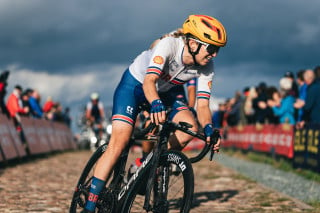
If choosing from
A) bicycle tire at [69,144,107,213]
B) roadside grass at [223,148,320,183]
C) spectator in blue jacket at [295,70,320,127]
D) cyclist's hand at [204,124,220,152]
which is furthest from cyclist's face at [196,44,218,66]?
spectator in blue jacket at [295,70,320,127]

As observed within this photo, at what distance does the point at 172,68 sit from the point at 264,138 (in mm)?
12671

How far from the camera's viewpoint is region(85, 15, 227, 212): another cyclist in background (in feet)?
15.7

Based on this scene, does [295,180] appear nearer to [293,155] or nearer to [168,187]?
[293,155]

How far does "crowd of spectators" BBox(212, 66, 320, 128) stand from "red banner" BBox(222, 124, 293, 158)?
0.90 ft

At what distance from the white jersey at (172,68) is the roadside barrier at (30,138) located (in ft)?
26.9

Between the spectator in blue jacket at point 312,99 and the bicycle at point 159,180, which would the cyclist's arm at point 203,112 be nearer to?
the bicycle at point 159,180

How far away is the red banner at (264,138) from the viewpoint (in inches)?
568

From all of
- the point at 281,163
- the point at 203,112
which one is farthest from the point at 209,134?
the point at 281,163

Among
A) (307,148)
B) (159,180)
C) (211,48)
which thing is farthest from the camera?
(307,148)

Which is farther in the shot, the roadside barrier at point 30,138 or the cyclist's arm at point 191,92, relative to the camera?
the roadside barrier at point 30,138

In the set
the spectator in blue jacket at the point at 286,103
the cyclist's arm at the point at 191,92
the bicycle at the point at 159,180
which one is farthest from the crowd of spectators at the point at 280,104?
the bicycle at the point at 159,180

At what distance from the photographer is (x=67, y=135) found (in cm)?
2617

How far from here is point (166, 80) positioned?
544 centimetres

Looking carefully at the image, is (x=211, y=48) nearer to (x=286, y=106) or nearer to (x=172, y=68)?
(x=172, y=68)
